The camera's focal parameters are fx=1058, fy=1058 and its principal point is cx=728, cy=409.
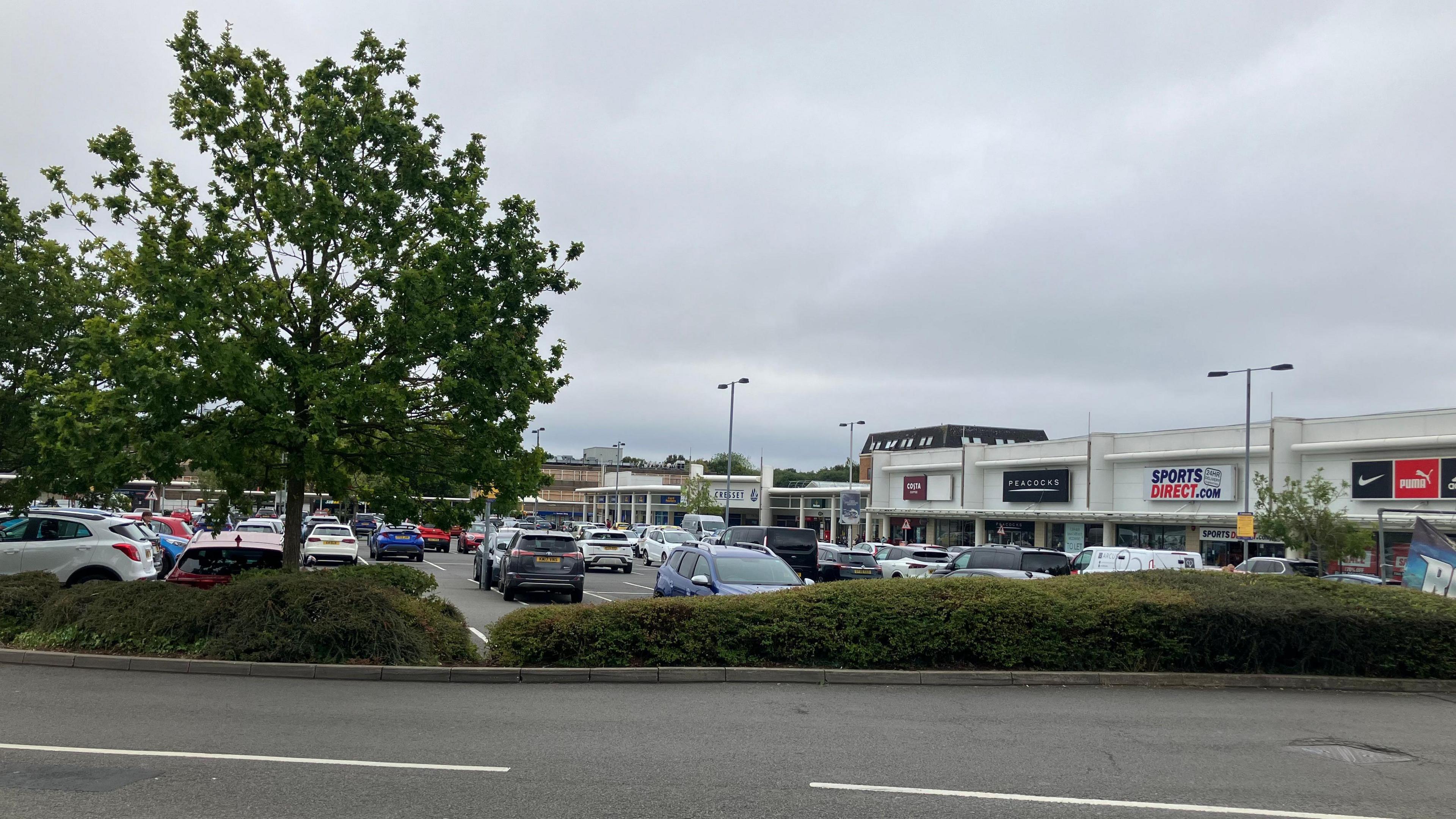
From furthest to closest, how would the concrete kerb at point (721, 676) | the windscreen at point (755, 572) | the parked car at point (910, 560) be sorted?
the parked car at point (910, 560) < the windscreen at point (755, 572) < the concrete kerb at point (721, 676)

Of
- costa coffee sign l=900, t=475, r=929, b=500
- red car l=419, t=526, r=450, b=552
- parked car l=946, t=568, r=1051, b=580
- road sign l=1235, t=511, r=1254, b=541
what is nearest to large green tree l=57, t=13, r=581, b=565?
parked car l=946, t=568, r=1051, b=580

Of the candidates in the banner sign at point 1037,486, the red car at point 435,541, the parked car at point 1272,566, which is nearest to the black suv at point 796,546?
the parked car at point 1272,566

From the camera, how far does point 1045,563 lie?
26.1 meters

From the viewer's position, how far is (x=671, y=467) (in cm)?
17100

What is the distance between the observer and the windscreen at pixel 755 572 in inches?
624

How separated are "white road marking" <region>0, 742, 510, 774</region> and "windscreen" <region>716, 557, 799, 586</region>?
840 cm

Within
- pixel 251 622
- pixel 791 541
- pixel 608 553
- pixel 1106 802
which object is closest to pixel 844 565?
pixel 791 541

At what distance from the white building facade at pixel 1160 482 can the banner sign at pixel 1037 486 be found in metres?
0.07

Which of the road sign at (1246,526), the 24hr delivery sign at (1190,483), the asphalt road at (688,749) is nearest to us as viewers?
the asphalt road at (688,749)

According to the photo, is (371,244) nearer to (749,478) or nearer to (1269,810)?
(1269,810)

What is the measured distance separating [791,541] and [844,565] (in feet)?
9.52

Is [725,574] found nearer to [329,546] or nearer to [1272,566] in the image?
[1272,566]

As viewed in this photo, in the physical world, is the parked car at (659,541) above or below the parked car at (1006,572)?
below

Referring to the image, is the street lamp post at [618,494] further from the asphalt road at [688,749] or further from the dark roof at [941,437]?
the asphalt road at [688,749]
